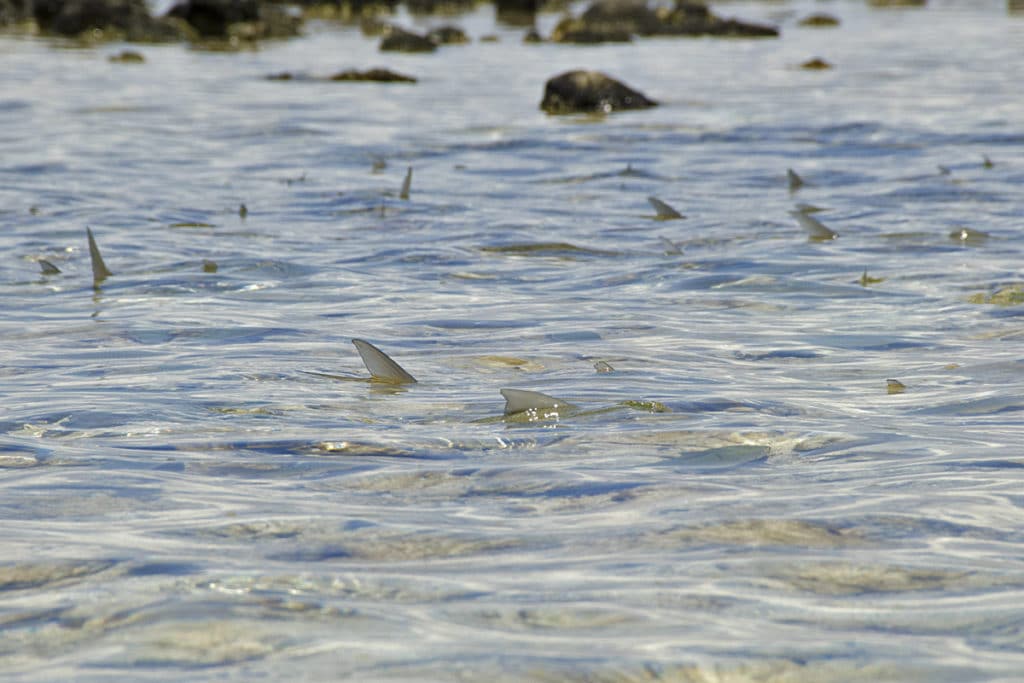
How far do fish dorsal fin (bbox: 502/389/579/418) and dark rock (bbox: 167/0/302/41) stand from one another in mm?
30972

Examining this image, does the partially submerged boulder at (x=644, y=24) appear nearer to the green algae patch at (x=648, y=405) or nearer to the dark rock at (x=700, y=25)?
the dark rock at (x=700, y=25)

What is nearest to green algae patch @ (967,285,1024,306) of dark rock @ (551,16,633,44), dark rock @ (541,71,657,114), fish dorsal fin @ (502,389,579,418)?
fish dorsal fin @ (502,389,579,418)

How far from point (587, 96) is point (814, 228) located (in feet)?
27.4

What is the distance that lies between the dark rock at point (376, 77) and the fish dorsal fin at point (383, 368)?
51.0 ft

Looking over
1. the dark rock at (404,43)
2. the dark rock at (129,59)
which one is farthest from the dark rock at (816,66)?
the dark rock at (129,59)

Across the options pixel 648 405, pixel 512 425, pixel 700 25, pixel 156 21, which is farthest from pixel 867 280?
pixel 700 25

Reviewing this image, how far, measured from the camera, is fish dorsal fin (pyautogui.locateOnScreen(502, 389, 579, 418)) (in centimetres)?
391

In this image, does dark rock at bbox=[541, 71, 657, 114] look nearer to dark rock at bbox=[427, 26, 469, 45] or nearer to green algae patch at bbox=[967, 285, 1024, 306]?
green algae patch at bbox=[967, 285, 1024, 306]

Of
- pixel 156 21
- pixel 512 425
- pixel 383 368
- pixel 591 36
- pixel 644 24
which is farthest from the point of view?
pixel 644 24

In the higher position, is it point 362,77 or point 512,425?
point 512,425

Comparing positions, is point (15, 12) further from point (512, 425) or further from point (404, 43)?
point (512, 425)

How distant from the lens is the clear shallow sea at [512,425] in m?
2.33

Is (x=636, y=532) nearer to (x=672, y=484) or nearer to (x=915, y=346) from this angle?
→ (x=672, y=484)

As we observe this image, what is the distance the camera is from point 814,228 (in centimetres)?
747
